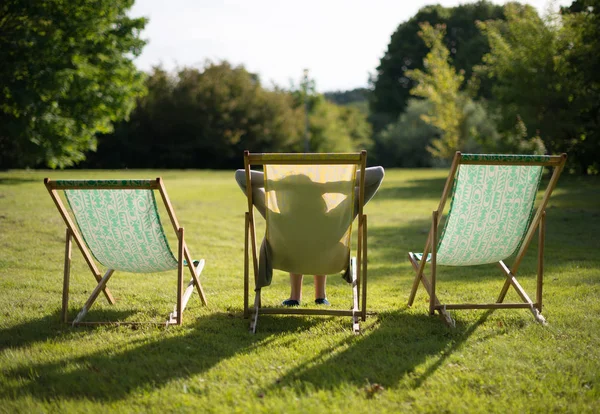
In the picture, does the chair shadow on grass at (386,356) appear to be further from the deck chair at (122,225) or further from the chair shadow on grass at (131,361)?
the deck chair at (122,225)

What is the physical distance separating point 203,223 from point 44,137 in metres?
9.64

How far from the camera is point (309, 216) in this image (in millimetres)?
4250

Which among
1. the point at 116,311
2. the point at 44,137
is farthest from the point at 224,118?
the point at 116,311

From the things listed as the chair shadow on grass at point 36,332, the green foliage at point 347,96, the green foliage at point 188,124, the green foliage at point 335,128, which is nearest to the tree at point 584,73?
the chair shadow on grass at point 36,332

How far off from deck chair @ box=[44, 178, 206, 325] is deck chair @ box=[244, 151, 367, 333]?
1.96ft

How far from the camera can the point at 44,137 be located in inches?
715

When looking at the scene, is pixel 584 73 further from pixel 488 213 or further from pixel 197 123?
pixel 197 123

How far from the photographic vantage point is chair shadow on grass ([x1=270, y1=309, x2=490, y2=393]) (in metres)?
3.30

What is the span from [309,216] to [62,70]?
1521cm

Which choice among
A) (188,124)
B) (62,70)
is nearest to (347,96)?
(188,124)

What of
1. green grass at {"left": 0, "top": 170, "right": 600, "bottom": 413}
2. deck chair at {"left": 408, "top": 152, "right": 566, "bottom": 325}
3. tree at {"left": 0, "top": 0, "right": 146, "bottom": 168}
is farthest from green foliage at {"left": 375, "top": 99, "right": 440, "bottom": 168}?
deck chair at {"left": 408, "top": 152, "right": 566, "bottom": 325}

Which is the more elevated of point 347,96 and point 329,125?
point 347,96

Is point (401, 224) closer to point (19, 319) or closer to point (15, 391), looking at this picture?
point (19, 319)

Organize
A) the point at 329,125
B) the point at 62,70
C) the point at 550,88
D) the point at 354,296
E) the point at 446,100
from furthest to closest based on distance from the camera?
the point at 329,125 → the point at 446,100 → the point at 550,88 → the point at 62,70 → the point at 354,296
